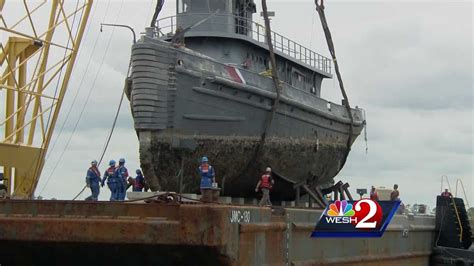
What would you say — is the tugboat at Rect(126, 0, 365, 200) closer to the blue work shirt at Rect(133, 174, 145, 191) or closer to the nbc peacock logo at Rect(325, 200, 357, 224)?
the blue work shirt at Rect(133, 174, 145, 191)

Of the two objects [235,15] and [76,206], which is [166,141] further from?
[76,206]

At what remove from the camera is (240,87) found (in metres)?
20.5

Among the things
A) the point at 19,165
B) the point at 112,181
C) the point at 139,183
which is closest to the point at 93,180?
the point at 112,181

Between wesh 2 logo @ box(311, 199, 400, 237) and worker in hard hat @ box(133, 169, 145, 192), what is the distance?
22.3 ft

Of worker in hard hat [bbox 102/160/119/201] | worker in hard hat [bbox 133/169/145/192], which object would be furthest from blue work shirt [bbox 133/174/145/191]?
worker in hard hat [bbox 102/160/119/201]

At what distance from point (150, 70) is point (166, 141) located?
1.81 meters

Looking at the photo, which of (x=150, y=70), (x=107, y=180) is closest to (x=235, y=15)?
(x=150, y=70)

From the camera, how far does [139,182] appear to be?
66.3ft

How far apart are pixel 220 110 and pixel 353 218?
24.0 ft

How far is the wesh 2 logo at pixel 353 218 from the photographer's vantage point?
45.1 ft

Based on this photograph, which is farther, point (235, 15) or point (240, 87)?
point (235, 15)

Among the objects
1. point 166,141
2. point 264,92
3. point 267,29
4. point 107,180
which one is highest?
point 267,29

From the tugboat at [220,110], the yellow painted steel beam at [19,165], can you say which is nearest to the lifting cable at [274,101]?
the tugboat at [220,110]

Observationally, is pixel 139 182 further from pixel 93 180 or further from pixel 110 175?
pixel 110 175
